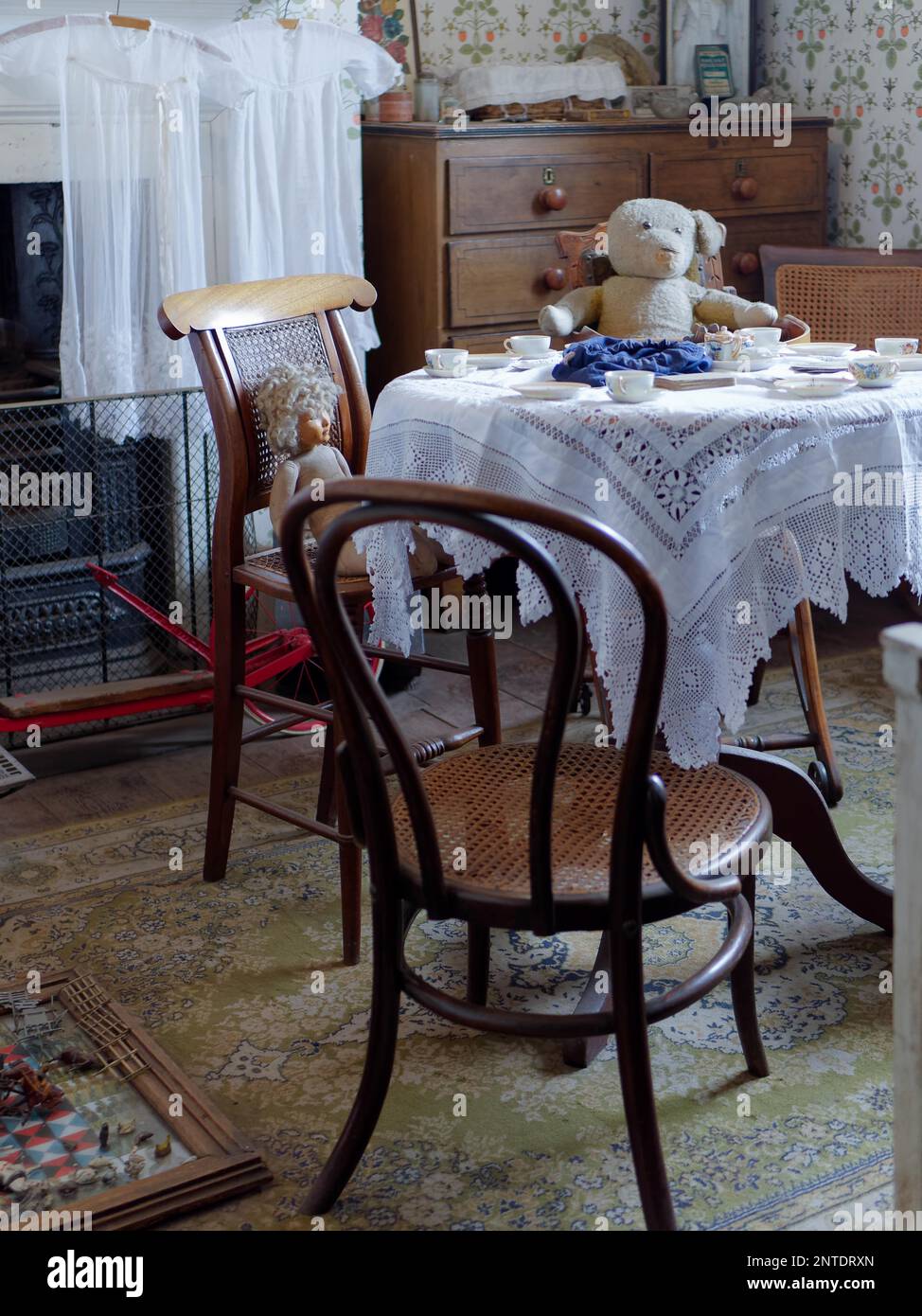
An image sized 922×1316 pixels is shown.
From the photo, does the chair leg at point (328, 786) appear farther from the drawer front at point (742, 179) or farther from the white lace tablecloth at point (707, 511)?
the drawer front at point (742, 179)

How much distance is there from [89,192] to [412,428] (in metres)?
1.70

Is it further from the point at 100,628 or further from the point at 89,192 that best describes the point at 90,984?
the point at 89,192

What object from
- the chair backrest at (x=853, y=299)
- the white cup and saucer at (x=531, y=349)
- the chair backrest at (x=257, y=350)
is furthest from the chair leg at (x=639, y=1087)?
the chair backrest at (x=853, y=299)

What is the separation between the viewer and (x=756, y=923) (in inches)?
114

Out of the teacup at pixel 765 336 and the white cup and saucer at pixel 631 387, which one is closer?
the white cup and saucer at pixel 631 387

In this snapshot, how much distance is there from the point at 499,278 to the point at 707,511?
2309mm

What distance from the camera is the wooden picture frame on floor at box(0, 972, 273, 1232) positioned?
2088 millimetres

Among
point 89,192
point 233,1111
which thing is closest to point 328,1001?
point 233,1111

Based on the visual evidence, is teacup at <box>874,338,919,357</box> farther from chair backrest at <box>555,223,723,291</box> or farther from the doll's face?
the doll's face

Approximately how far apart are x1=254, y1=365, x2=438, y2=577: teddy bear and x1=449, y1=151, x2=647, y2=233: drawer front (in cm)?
150

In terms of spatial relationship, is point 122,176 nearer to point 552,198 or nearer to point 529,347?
point 552,198

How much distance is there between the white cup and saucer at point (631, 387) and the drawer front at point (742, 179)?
234 centimetres

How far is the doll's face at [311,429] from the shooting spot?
2926 mm

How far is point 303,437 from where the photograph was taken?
2.95 m
